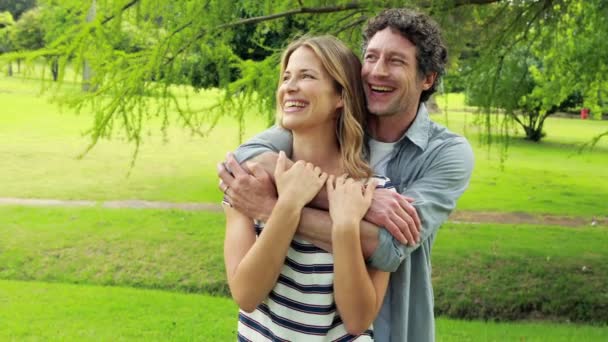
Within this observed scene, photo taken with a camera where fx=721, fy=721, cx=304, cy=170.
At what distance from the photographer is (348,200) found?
1.77 meters

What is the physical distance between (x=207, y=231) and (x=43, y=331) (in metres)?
3.87

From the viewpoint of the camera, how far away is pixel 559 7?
616cm

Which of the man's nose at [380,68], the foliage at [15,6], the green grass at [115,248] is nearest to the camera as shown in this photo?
the man's nose at [380,68]

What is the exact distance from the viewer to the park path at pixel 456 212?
1063 centimetres

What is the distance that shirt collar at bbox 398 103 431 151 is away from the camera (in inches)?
78.4

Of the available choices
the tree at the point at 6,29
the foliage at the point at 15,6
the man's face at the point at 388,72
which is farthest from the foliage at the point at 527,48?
the foliage at the point at 15,6

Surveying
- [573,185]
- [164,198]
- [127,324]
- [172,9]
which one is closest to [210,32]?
[172,9]

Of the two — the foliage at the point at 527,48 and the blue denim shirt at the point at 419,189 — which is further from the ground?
the foliage at the point at 527,48

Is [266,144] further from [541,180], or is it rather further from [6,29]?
[541,180]

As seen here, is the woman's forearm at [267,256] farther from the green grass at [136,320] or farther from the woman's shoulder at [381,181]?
the green grass at [136,320]

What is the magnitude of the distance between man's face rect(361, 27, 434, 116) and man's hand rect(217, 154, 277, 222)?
1.21 ft

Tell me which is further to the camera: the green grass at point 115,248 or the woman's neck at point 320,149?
the green grass at point 115,248

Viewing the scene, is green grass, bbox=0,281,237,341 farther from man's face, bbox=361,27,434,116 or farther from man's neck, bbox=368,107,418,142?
man's face, bbox=361,27,434,116

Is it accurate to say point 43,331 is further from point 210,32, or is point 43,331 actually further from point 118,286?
point 210,32
